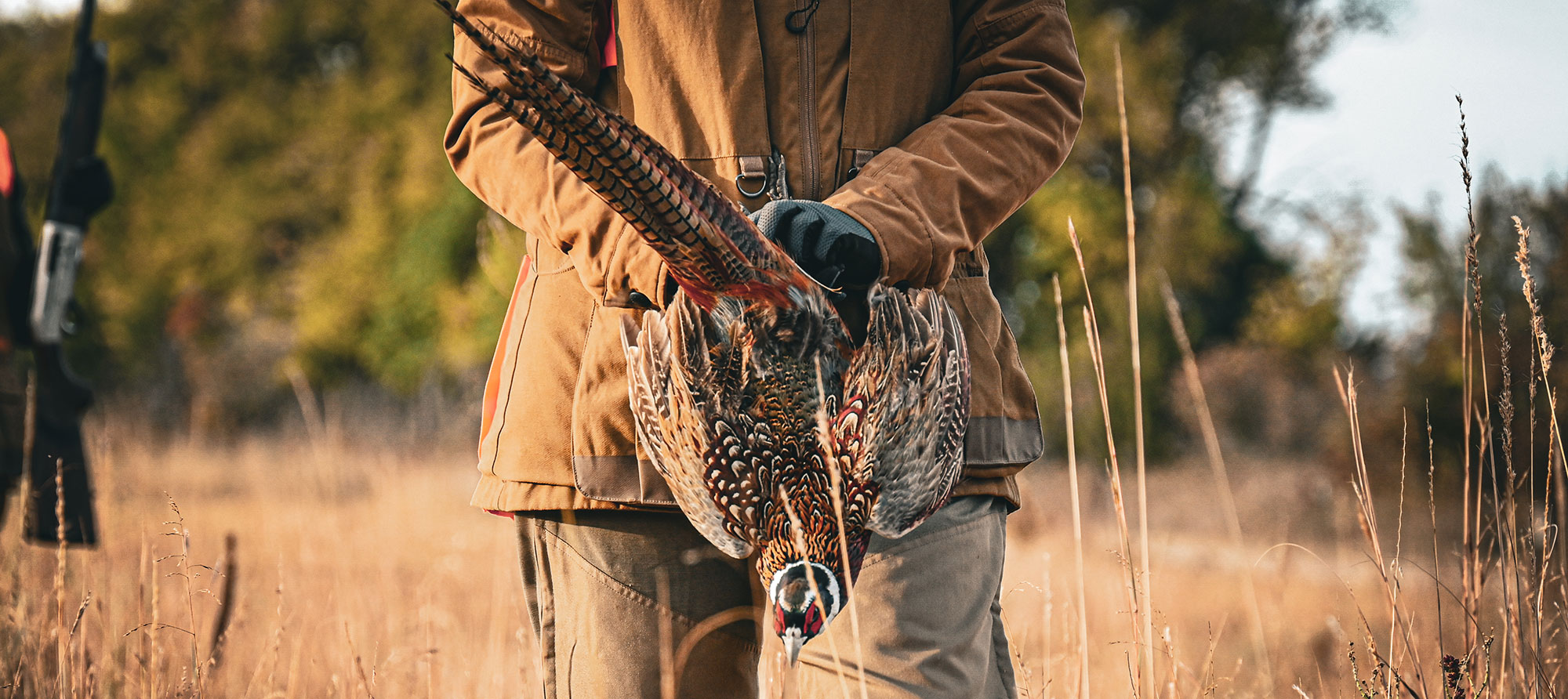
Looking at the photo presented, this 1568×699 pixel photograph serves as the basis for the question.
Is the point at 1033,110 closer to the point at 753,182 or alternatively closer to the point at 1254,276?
the point at 753,182

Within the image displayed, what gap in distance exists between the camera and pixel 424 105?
69.5ft

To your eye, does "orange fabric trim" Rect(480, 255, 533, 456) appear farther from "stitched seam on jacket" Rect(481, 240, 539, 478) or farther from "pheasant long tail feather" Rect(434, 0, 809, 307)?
"pheasant long tail feather" Rect(434, 0, 809, 307)

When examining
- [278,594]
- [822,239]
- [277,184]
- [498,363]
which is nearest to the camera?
[822,239]

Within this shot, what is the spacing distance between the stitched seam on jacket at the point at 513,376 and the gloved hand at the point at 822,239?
50 centimetres

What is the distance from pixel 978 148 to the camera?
1.79 m

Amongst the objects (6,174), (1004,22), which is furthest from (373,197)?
(1004,22)

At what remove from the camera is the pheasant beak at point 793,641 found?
5.44 ft

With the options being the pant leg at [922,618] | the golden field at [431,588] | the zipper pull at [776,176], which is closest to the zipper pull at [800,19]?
the zipper pull at [776,176]

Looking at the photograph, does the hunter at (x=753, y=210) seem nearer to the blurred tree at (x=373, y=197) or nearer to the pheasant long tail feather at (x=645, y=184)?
the pheasant long tail feather at (x=645, y=184)

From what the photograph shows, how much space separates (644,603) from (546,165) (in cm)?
76

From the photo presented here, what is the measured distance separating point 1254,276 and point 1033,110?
17.2 metres

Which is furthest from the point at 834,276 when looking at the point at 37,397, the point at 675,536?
the point at 37,397

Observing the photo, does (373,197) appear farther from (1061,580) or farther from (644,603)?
(644,603)

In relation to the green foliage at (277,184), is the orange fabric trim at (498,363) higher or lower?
lower
